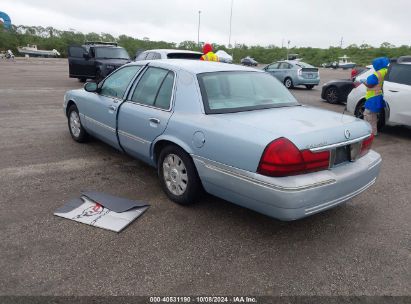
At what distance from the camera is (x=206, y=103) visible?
12.1 ft

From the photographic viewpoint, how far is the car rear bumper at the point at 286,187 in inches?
116

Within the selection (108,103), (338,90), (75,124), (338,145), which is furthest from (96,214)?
(338,90)

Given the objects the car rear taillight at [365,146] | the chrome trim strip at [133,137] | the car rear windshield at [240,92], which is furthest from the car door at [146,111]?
the car rear taillight at [365,146]

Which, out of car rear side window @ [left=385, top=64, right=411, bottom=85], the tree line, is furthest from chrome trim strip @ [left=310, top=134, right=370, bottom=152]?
the tree line

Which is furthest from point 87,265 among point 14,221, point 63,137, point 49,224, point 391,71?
point 391,71

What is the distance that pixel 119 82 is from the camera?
198 inches

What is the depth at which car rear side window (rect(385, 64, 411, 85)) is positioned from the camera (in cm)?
786

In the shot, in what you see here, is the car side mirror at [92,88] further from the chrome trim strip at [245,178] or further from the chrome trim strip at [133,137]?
the chrome trim strip at [245,178]

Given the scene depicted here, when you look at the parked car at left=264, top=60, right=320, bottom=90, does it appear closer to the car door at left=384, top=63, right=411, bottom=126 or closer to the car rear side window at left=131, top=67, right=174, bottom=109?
the car door at left=384, top=63, right=411, bottom=126

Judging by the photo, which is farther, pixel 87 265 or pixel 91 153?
pixel 91 153

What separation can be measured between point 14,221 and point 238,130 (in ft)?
7.68

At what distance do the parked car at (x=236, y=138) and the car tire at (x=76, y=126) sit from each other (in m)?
1.17

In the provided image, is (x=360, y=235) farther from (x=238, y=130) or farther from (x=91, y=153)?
(x=91, y=153)

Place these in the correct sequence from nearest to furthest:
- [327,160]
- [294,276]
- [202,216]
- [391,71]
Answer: [294,276] → [327,160] → [202,216] → [391,71]
